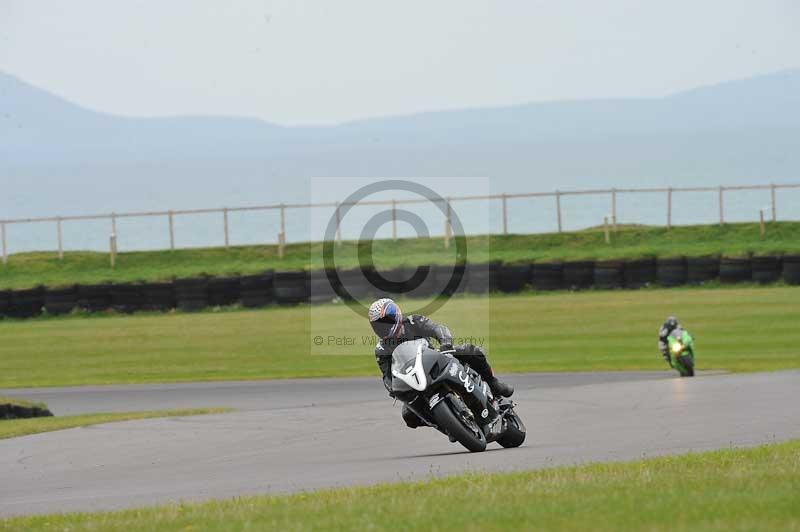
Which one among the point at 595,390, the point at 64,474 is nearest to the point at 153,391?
the point at 595,390

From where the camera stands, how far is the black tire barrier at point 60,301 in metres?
39.4

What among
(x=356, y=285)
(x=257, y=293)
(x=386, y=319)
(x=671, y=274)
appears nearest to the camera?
(x=386, y=319)

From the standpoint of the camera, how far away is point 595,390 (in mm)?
19109

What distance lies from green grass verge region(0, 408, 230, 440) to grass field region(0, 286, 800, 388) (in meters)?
6.61

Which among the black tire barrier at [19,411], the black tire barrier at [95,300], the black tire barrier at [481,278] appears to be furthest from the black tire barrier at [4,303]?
the black tire barrier at [19,411]

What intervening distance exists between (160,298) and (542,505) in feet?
102

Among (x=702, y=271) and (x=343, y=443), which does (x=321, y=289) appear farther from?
(x=343, y=443)

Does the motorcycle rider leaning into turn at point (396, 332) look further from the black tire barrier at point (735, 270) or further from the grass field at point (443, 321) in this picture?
the black tire barrier at point (735, 270)

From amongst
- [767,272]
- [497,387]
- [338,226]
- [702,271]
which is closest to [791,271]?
[767,272]

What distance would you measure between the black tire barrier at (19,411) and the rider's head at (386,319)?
32.0ft

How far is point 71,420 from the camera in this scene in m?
19.5

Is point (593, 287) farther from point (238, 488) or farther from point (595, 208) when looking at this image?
point (595, 208)

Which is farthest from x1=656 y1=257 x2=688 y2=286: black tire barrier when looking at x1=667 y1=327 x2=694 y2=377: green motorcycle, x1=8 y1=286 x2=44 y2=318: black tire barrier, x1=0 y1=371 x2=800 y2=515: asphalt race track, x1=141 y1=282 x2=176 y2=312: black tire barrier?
x1=0 y1=371 x2=800 y2=515: asphalt race track

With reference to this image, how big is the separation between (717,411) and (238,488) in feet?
20.7
